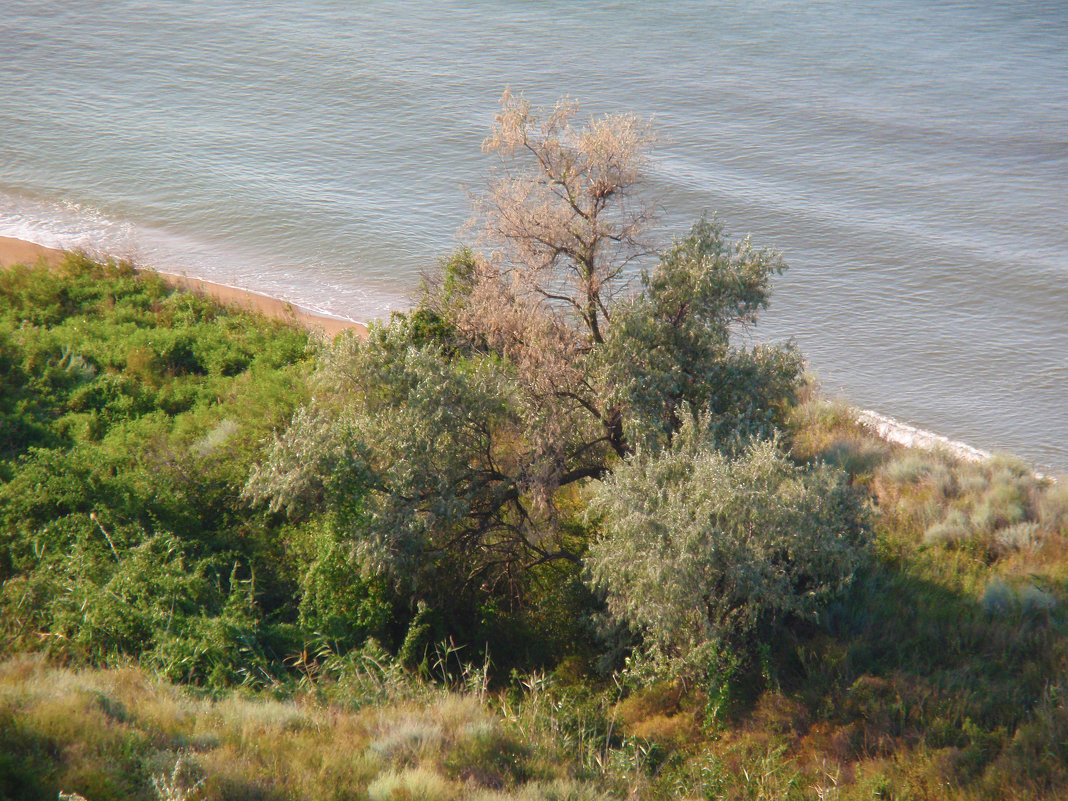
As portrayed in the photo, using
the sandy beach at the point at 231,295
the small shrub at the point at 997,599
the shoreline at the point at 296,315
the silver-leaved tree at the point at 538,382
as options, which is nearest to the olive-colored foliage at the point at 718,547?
the silver-leaved tree at the point at 538,382

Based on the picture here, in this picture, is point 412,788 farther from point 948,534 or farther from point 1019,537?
point 1019,537

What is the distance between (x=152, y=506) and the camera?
960 cm

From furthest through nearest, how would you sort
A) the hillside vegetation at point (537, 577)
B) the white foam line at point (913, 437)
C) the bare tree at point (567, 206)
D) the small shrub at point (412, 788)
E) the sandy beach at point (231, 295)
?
the sandy beach at point (231, 295), the white foam line at point (913, 437), the bare tree at point (567, 206), the hillside vegetation at point (537, 577), the small shrub at point (412, 788)

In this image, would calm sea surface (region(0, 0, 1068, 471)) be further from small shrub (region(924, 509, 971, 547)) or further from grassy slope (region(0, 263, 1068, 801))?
grassy slope (region(0, 263, 1068, 801))

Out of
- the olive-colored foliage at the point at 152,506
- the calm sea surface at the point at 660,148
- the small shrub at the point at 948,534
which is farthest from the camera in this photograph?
the calm sea surface at the point at 660,148

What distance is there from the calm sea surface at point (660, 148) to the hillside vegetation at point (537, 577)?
26.4 feet

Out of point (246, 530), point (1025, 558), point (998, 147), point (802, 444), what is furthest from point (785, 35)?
point (246, 530)

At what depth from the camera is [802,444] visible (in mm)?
12945

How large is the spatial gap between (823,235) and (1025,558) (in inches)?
590

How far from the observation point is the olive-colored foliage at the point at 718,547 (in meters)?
7.39

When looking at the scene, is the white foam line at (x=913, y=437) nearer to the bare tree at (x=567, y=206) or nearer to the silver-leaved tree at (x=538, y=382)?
the silver-leaved tree at (x=538, y=382)

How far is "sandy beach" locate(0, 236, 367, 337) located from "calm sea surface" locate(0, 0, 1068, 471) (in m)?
1.00

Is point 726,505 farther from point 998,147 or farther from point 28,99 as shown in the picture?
point 28,99

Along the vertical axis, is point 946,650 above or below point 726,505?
below
